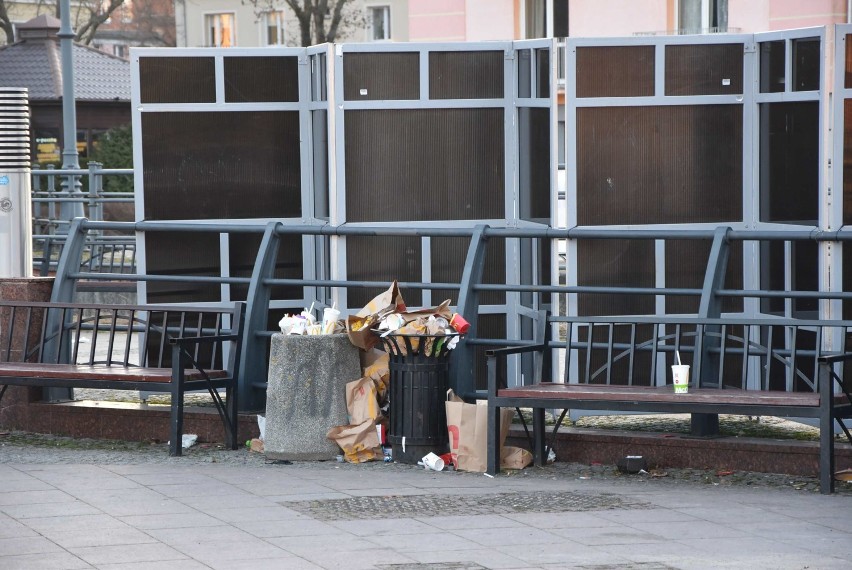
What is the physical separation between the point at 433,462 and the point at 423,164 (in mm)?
2667

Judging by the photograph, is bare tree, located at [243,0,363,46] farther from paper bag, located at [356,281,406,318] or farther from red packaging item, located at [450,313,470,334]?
red packaging item, located at [450,313,470,334]

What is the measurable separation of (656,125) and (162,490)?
4.26m

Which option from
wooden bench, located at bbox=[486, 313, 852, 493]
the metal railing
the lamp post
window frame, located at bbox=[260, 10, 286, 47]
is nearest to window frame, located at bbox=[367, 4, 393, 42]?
window frame, located at bbox=[260, 10, 286, 47]

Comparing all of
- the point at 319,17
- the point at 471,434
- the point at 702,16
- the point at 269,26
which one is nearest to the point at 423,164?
the point at 471,434

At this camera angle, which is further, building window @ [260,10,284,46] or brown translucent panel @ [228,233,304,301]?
building window @ [260,10,284,46]

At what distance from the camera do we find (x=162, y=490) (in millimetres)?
7594

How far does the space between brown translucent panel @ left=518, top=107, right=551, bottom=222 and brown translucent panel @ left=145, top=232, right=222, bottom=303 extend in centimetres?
227

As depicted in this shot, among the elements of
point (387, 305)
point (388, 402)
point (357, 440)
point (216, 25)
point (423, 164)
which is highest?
point (216, 25)

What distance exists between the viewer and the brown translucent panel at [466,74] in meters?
10.1

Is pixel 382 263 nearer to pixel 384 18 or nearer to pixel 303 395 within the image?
pixel 303 395

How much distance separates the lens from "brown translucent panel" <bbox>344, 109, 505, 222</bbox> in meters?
10.1

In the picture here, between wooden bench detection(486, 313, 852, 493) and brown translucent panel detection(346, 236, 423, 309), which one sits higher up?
brown translucent panel detection(346, 236, 423, 309)

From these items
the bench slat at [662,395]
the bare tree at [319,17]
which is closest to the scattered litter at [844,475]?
the bench slat at [662,395]

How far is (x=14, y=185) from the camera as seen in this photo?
10.2 meters
